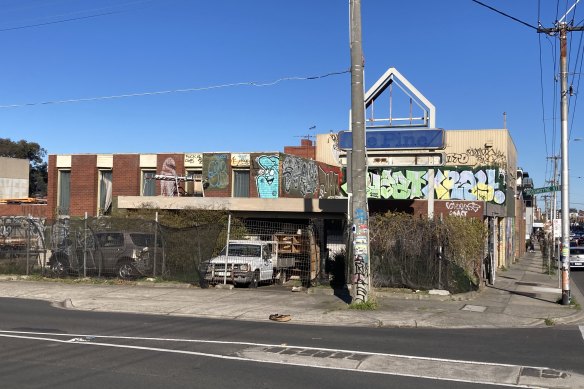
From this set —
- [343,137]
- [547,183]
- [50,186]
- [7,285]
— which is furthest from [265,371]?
[547,183]

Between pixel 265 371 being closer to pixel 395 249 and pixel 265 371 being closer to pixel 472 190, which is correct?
pixel 395 249

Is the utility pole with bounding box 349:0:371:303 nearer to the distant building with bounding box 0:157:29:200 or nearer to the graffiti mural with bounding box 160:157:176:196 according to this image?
the graffiti mural with bounding box 160:157:176:196

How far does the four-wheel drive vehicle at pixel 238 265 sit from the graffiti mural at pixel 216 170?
42.9 ft

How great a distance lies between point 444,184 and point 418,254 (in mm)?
Result: 14294

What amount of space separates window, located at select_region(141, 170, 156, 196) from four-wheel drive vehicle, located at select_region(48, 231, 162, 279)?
41.5 ft

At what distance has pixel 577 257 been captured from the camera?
34781mm

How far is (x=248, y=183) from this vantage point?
3155cm

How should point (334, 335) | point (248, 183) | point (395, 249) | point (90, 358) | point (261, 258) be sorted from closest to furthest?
point (90, 358)
point (334, 335)
point (395, 249)
point (261, 258)
point (248, 183)

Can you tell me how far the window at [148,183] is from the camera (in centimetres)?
3242

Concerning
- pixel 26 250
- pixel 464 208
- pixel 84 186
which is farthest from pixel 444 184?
pixel 84 186

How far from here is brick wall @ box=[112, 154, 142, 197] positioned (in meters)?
32.8

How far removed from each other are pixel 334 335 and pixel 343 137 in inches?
407

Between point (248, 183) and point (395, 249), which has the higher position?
point (248, 183)

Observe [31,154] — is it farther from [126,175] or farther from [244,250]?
[244,250]
